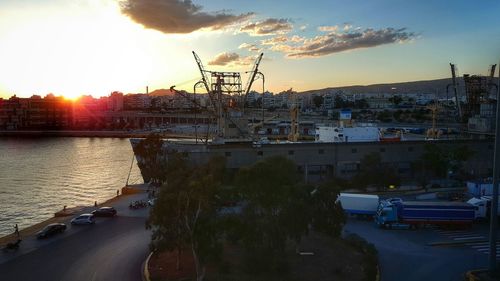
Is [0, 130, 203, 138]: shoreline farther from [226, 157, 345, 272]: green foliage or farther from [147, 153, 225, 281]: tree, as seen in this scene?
[226, 157, 345, 272]: green foliage

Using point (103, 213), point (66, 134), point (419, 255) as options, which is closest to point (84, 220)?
point (103, 213)

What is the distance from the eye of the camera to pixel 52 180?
19688mm

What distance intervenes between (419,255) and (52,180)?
17.5m

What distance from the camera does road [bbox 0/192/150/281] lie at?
6.40 metres

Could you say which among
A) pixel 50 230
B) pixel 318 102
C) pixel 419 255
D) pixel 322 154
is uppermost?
pixel 318 102

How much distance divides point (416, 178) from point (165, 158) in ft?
31.6

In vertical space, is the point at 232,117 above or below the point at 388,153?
above

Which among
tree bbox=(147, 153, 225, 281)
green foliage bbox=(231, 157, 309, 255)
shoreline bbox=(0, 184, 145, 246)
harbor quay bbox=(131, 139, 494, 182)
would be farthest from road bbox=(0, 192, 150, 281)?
harbor quay bbox=(131, 139, 494, 182)

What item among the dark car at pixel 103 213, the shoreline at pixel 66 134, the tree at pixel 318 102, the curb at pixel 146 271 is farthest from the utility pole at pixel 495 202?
the tree at pixel 318 102

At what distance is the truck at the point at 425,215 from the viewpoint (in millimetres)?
8977

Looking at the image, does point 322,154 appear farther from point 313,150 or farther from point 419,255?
point 419,255

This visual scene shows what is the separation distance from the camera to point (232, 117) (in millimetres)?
18156

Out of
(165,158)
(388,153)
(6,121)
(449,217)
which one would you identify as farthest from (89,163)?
(6,121)

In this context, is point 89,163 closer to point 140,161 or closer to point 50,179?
point 50,179
